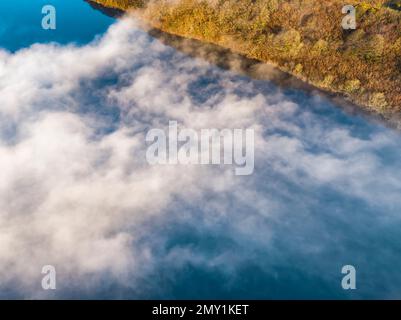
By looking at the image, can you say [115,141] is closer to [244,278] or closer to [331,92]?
[244,278]

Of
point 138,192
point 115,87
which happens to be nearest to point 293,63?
point 115,87

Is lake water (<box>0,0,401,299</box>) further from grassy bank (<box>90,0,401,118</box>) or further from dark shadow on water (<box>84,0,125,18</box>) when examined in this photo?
dark shadow on water (<box>84,0,125,18</box>)

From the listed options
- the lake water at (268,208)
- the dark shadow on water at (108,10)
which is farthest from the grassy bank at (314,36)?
the dark shadow on water at (108,10)

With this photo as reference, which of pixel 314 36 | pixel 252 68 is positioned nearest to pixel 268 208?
pixel 252 68

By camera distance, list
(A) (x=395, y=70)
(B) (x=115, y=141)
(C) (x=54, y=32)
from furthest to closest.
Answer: (C) (x=54, y=32) → (A) (x=395, y=70) → (B) (x=115, y=141)

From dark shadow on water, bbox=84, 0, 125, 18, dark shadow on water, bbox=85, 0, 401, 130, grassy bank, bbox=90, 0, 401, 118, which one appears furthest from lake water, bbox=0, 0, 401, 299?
dark shadow on water, bbox=84, 0, 125, 18

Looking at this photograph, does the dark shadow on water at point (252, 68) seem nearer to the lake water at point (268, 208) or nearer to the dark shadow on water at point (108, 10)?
A: the lake water at point (268, 208)
